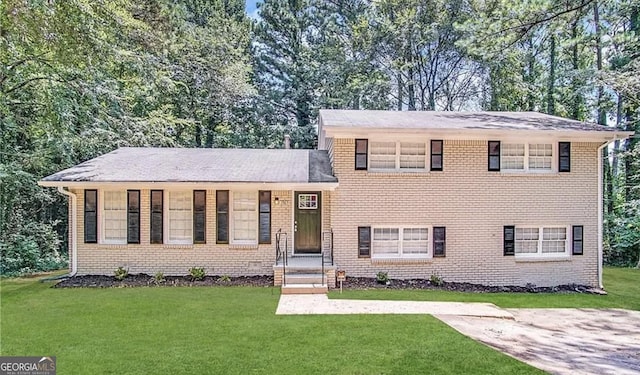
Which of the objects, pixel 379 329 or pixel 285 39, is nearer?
pixel 379 329

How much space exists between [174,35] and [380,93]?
11.8m

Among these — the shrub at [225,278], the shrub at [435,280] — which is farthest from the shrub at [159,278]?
the shrub at [435,280]

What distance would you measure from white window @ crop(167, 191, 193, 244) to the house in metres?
0.03

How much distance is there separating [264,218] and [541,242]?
27.5 feet

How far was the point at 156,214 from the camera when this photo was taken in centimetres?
1216

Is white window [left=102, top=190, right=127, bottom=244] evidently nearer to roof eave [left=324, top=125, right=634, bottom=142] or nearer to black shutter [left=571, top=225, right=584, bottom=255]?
roof eave [left=324, top=125, right=634, bottom=142]

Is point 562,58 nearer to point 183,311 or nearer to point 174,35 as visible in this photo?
point 174,35

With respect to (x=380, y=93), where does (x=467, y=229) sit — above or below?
below

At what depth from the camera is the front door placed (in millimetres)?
12570

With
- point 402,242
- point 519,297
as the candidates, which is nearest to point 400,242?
point 402,242

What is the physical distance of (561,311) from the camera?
9.84m

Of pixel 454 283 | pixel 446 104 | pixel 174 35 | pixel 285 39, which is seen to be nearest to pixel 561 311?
pixel 454 283

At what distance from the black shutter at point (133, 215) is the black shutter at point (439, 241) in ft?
28.4

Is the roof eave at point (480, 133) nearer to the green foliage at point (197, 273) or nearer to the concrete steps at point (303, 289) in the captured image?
the concrete steps at point (303, 289)
